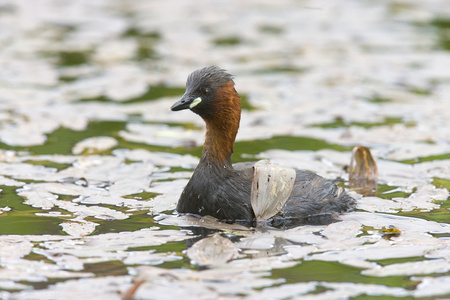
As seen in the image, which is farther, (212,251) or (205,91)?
(205,91)

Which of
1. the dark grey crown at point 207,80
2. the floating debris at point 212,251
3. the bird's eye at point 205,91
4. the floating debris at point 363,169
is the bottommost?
the floating debris at point 212,251

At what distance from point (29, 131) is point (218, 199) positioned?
3.75 m

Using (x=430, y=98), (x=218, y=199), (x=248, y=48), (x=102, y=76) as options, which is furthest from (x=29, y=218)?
(x=248, y=48)

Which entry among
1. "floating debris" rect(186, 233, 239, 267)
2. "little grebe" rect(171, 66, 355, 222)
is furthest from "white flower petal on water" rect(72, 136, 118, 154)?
"floating debris" rect(186, 233, 239, 267)

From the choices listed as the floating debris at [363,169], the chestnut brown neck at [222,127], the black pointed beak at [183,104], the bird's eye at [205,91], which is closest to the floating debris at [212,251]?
the chestnut brown neck at [222,127]

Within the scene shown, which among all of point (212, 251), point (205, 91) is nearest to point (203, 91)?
point (205, 91)

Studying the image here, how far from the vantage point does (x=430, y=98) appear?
1120cm

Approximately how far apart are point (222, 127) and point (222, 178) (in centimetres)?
47

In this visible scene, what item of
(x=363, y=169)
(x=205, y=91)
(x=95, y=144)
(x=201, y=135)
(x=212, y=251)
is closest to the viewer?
(x=212, y=251)

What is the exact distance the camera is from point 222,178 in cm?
653

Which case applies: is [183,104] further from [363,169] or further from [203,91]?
[363,169]

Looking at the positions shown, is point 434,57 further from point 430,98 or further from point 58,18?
point 58,18

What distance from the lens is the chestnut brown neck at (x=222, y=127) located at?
21.7 feet

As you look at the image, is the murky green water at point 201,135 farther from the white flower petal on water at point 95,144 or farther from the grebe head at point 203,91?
the grebe head at point 203,91
